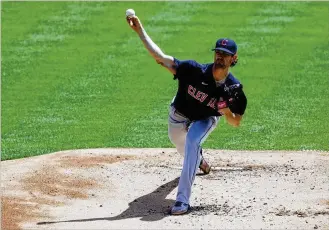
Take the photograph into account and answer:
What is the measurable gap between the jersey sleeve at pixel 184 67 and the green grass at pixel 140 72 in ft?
10.5

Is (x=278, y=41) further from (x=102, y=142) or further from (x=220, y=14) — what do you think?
(x=102, y=142)

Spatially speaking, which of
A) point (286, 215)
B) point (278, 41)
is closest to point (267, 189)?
point (286, 215)

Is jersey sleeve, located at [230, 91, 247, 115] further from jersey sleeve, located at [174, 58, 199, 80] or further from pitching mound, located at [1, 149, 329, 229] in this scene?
pitching mound, located at [1, 149, 329, 229]

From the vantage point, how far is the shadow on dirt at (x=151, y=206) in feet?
31.6

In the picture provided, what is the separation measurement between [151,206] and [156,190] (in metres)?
0.64

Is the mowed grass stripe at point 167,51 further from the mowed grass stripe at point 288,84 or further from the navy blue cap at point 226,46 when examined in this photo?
the navy blue cap at point 226,46

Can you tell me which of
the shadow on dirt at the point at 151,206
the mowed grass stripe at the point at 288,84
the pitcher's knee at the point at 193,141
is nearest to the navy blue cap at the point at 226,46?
the pitcher's knee at the point at 193,141

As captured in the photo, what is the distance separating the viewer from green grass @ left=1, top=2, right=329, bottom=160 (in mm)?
13695

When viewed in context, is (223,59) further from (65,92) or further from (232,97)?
(65,92)

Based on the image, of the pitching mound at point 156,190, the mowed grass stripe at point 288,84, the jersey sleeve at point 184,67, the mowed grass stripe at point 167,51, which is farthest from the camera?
the mowed grass stripe at point 167,51

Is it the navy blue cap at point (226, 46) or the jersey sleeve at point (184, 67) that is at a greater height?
the navy blue cap at point (226, 46)

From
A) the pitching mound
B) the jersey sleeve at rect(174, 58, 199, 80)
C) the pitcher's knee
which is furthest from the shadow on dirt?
the jersey sleeve at rect(174, 58, 199, 80)

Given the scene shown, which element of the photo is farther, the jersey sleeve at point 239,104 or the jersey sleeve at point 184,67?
the jersey sleeve at point 184,67

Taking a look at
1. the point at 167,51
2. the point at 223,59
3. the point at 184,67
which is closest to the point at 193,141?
the point at 184,67
